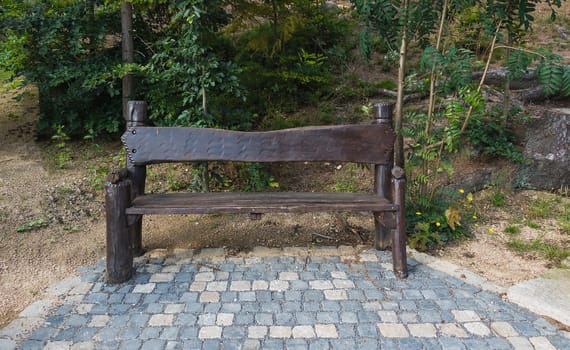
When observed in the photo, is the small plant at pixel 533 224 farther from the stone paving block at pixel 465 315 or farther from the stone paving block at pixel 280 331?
the stone paving block at pixel 280 331

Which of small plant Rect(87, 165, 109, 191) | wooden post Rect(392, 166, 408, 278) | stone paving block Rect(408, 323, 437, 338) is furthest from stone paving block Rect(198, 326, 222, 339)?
small plant Rect(87, 165, 109, 191)

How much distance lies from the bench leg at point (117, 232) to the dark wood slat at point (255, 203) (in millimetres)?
80

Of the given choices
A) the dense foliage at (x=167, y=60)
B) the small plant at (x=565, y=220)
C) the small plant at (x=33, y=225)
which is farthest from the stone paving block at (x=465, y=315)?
the small plant at (x=33, y=225)

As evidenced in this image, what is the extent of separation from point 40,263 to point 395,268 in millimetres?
2766

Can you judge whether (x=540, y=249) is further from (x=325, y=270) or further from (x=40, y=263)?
(x=40, y=263)

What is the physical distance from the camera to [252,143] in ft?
11.6

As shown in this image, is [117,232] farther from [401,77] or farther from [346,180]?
[346,180]

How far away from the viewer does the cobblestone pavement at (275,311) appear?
8.57 feet

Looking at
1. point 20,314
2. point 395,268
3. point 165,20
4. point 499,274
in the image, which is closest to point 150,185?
point 165,20

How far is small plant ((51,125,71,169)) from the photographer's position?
552 centimetres

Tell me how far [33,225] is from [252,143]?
2.27 m

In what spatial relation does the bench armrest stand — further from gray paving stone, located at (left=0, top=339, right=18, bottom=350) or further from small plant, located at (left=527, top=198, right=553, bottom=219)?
small plant, located at (left=527, top=198, right=553, bottom=219)

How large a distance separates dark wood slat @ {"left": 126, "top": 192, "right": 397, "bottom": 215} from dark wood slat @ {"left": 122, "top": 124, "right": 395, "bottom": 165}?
297 mm

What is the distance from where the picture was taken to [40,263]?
3.63m
